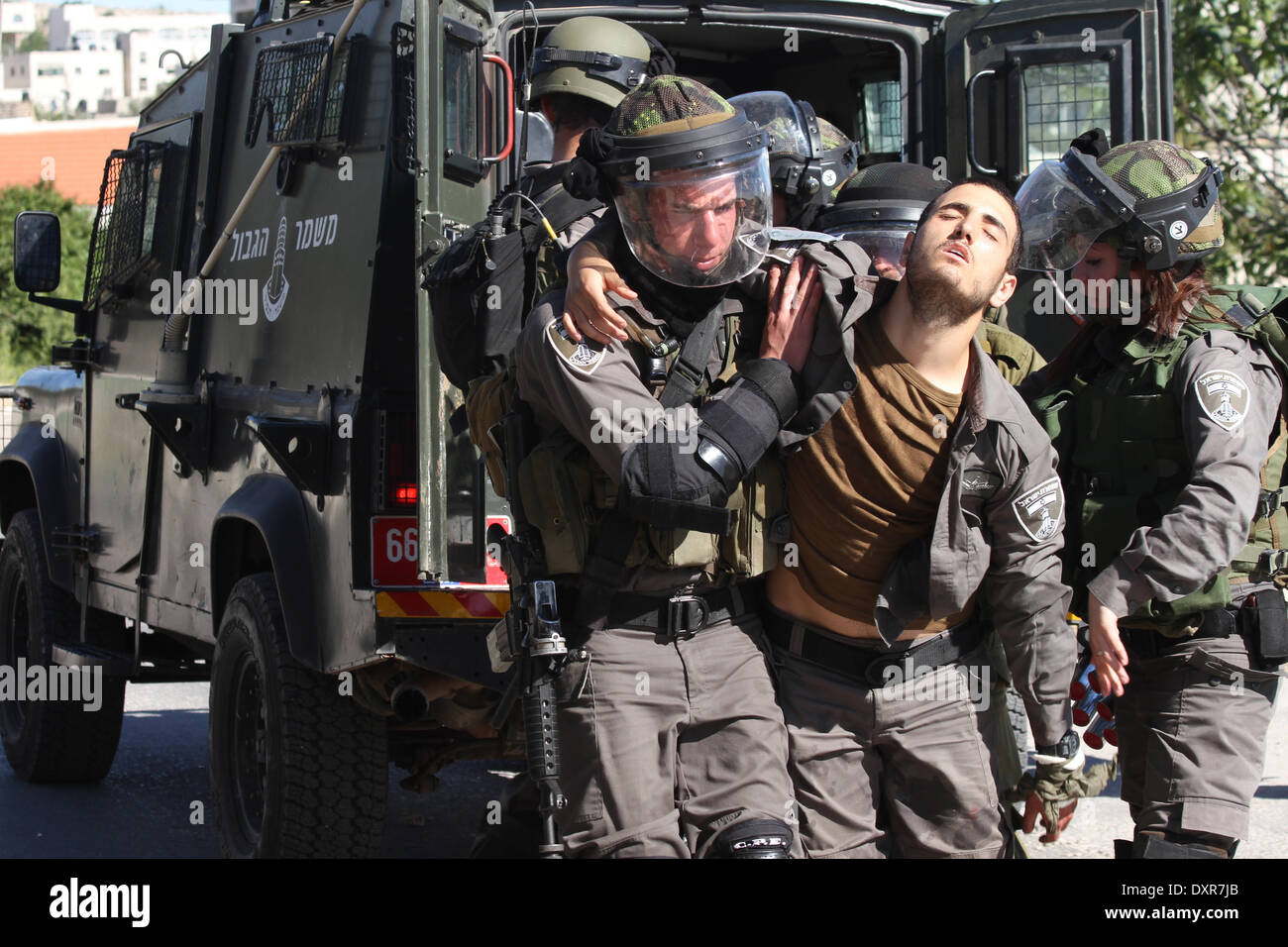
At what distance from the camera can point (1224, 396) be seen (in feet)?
11.3

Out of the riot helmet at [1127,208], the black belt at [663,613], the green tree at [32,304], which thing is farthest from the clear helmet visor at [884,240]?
the green tree at [32,304]

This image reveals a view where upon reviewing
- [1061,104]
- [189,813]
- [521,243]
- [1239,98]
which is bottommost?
[189,813]

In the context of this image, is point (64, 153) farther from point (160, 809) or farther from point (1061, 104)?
point (1061, 104)

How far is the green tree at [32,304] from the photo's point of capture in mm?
25875

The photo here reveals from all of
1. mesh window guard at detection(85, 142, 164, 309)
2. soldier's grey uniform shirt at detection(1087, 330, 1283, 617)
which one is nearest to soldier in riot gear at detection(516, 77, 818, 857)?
soldier's grey uniform shirt at detection(1087, 330, 1283, 617)

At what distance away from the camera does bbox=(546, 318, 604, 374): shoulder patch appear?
3.09 meters

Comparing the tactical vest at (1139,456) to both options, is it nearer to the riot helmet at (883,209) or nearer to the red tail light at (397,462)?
the riot helmet at (883,209)

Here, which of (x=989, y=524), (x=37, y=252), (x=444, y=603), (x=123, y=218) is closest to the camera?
(x=989, y=524)

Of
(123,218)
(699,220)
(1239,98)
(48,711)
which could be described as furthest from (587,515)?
(1239,98)

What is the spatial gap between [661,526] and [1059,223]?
137 cm

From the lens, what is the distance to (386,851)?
600 centimetres
